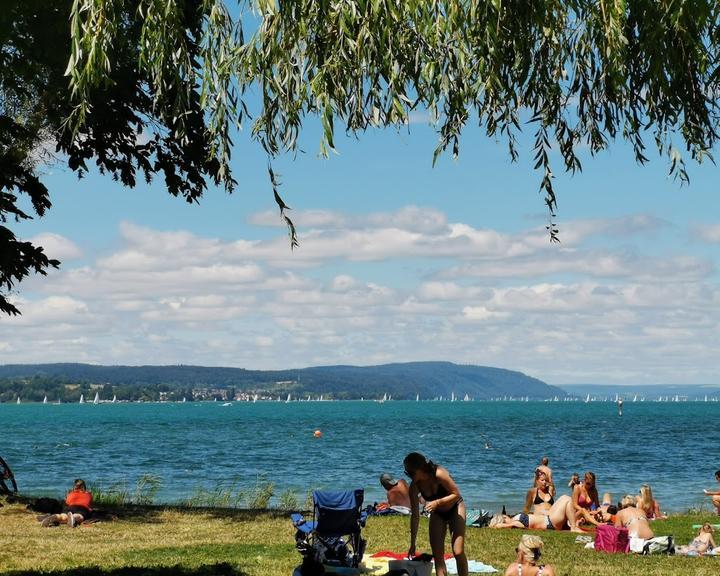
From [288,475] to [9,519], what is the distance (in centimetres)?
2667

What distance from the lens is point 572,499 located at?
16.8 metres

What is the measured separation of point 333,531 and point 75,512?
665 cm

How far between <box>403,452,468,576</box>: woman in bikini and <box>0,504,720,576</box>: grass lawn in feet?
7.30

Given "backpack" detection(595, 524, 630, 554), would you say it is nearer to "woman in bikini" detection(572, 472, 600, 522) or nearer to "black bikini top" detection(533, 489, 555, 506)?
"woman in bikini" detection(572, 472, 600, 522)

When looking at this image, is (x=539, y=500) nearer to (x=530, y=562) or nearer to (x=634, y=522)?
(x=634, y=522)

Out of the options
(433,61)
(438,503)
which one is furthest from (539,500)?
(433,61)

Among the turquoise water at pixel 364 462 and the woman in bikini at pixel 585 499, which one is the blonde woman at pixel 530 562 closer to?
the woman in bikini at pixel 585 499

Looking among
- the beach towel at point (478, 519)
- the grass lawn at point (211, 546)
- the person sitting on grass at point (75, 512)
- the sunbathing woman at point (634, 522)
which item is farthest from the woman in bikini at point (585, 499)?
the person sitting on grass at point (75, 512)

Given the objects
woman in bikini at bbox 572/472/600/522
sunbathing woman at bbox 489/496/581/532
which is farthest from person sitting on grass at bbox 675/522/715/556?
woman in bikini at bbox 572/472/600/522

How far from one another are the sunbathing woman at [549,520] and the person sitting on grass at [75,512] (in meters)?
6.65

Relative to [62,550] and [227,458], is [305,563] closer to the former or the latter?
[62,550]

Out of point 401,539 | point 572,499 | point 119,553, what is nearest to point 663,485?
point 572,499

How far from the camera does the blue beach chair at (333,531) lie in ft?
36.5

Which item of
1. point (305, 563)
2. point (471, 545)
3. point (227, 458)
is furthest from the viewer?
point (227, 458)
